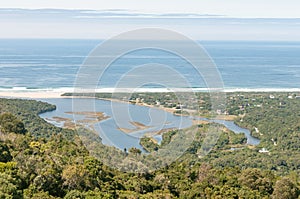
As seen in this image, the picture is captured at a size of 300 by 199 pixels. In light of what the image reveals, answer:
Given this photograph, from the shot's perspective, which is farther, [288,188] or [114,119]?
[288,188]

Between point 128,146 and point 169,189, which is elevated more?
point 128,146

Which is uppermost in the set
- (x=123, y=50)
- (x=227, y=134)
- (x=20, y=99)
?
(x=123, y=50)

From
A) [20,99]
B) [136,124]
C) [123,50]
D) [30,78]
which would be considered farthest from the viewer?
[30,78]

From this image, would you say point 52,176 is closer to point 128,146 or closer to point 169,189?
point 128,146

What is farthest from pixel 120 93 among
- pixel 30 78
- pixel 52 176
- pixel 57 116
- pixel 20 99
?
pixel 30 78

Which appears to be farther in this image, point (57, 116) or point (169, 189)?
point (57, 116)

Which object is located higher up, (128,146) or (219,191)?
(128,146)

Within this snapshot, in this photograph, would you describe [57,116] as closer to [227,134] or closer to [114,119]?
[227,134]

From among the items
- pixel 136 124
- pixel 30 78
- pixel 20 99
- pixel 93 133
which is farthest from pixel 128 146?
pixel 30 78

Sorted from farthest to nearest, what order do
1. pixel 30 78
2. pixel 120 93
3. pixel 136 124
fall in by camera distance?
pixel 30 78, pixel 120 93, pixel 136 124
